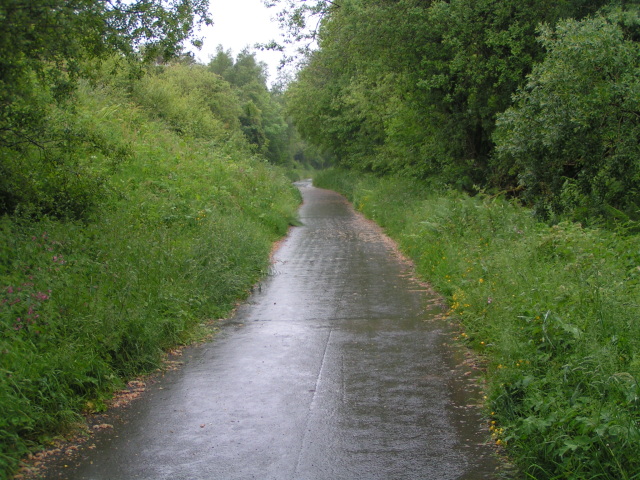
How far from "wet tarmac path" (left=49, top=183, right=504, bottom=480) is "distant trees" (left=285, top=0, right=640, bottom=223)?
4218 mm

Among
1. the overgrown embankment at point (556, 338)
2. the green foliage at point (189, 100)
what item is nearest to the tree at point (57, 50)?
the overgrown embankment at point (556, 338)

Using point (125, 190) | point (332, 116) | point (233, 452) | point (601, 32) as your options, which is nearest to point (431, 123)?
point (601, 32)

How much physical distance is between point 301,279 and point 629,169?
6262 millimetres

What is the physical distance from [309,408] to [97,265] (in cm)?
380

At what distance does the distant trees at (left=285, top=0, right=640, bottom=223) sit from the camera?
412 inches

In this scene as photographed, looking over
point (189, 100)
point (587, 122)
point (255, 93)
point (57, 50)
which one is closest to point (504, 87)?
point (587, 122)

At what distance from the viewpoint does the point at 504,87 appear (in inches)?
641

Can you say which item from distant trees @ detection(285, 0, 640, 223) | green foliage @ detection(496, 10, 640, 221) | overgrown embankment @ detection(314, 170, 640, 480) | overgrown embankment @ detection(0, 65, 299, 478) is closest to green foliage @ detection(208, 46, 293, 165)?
distant trees @ detection(285, 0, 640, 223)

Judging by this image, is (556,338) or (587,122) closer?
(556,338)

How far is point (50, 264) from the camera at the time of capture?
736 cm

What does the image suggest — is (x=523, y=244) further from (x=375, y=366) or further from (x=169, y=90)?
(x=169, y=90)

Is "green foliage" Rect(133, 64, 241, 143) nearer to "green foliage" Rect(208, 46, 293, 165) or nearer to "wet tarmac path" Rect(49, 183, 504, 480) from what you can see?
"wet tarmac path" Rect(49, 183, 504, 480)

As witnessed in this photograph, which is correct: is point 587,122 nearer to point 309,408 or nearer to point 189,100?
point 309,408

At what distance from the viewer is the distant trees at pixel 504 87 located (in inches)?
412
